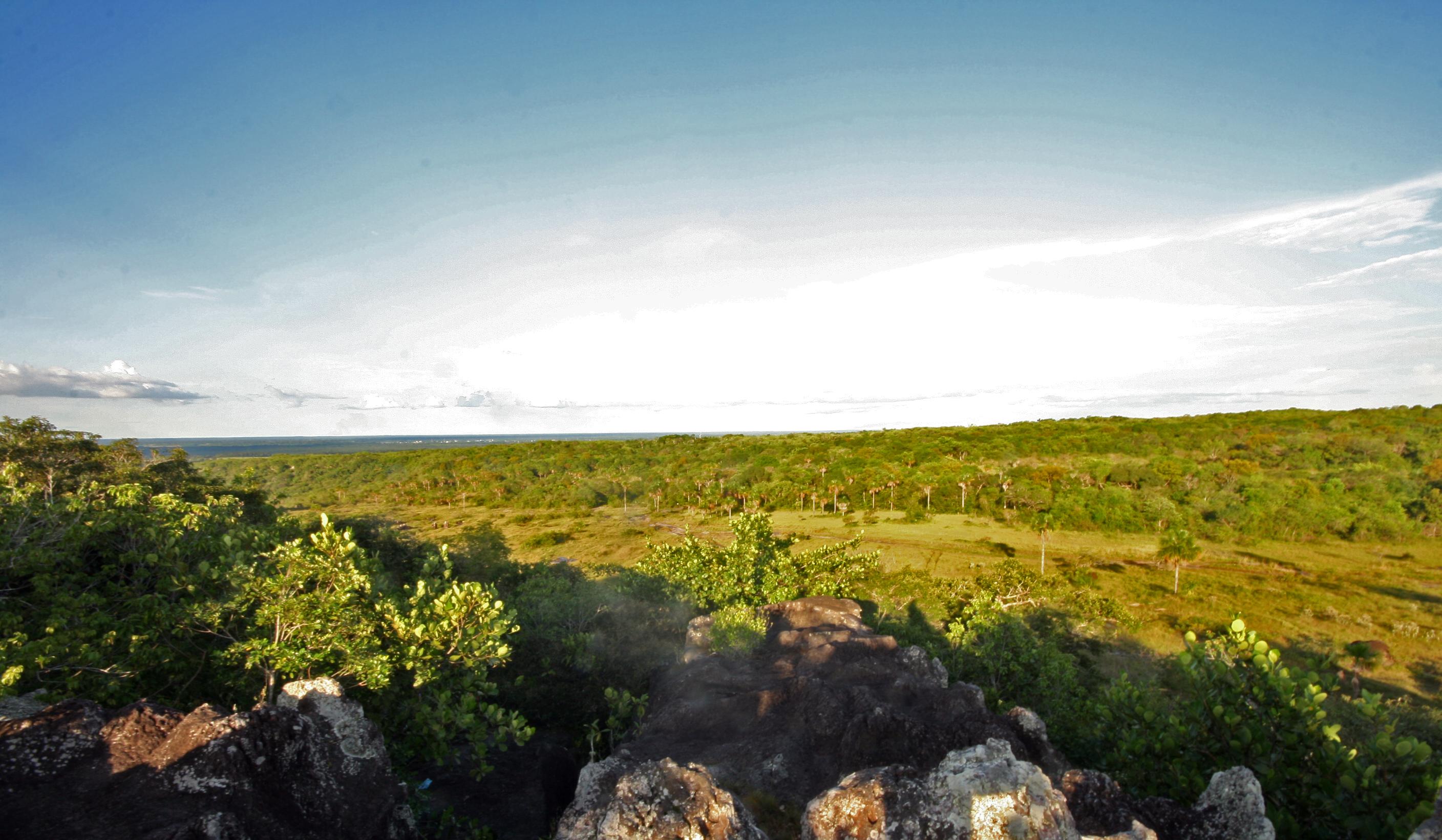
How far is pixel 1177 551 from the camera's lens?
50.7m

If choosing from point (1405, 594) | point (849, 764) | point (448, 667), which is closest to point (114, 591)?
point (448, 667)

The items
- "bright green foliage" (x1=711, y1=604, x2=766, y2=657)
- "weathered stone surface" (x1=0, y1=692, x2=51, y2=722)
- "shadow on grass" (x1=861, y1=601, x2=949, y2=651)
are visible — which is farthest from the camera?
"shadow on grass" (x1=861, y1=601, x2=949, y2=651)

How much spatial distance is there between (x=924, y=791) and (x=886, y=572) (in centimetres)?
4846

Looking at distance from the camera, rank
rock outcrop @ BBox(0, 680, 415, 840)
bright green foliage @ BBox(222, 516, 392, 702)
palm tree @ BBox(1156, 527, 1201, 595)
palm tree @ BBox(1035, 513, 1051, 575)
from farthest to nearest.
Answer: palm tree @ BBox(1035, 513, 1051, 575) < palm tree @ BBox(1156, 527, 1201, 595) < bright green foliage @ BBox(222, 516, 392, 702) < rock outcrop @ BBox(0, 680, 415, 840)

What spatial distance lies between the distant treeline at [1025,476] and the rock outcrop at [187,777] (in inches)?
2354

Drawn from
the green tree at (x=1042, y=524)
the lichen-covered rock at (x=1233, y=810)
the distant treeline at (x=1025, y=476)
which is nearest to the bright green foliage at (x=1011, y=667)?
the lichen-covered rock at (x=1233, y=810)

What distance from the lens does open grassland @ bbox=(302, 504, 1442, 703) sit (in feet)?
128

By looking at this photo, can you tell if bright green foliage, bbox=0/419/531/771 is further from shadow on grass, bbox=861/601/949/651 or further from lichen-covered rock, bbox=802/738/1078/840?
shadow on grass, bbox=861/601/949/651

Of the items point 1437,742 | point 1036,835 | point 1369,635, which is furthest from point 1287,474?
point 1036,835

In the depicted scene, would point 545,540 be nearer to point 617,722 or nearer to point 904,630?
point 904,630

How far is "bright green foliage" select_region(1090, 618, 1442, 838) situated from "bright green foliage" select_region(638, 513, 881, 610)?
15.3 meters

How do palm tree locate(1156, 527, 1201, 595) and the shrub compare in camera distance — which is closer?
palm tree locate(1156, 527, 1201, 595)

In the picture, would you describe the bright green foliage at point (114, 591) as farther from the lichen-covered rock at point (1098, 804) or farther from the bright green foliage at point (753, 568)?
the bright green foliage at point (753, 568)

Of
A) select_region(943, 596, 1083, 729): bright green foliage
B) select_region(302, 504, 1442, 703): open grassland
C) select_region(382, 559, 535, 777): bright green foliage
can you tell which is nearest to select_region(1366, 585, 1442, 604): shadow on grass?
select_region(302, 504, 1442, 703): open grassland
